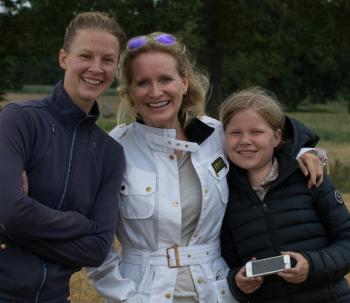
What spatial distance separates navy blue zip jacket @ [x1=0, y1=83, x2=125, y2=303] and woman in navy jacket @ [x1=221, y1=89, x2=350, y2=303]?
647 mm

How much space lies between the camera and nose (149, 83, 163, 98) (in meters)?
2.87

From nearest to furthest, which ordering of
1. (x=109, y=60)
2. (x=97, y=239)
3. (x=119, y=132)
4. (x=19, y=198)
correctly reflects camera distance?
(x=19, y=198) < (x=97, y=239) < (x=109, y=60) < (x=119, y=132)

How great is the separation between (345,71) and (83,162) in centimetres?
5236

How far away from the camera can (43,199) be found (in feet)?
8.22

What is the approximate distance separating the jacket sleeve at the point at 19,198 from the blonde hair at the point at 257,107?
3.33 feet

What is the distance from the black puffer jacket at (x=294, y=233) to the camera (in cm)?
290

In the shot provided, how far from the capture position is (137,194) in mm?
2881

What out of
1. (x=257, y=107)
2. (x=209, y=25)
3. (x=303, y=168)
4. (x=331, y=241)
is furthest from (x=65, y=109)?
(x=209, y=25)

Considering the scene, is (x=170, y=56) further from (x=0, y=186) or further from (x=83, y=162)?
(x=0, y=186)

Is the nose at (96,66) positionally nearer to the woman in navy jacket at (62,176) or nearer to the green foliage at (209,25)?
the woman in navy jacket at (62,176)

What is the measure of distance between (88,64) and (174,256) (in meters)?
0.96

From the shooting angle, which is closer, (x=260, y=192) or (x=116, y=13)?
(x=260, y=192)

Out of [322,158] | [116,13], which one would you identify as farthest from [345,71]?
[322,158]

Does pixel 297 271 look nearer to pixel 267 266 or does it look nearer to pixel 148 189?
pixel 267 266
